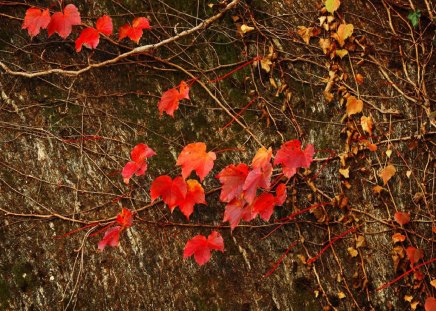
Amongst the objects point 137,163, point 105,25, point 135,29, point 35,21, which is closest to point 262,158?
point 137,163

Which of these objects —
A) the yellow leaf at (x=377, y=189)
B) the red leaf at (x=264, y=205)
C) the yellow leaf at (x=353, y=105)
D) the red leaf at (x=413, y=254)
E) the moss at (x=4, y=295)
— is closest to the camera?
the moss at (x=4, y=295)

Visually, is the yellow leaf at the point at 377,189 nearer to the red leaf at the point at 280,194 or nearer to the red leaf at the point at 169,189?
the red leaf at the point at 280,194

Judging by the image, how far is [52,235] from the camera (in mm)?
2729

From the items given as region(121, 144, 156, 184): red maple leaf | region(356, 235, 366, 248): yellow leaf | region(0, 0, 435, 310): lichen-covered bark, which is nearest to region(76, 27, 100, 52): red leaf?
region(0, 0, 435, 310): lichen-covered bark

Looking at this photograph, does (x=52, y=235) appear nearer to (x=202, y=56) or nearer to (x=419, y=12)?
(x=202, y=56)

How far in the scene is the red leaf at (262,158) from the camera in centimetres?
278

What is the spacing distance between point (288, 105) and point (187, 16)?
805 millimetres

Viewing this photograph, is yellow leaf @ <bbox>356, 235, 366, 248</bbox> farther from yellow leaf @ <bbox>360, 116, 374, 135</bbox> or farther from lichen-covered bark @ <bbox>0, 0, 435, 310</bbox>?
yellow leaf @ <bbox>360, 116, 374, 135</bbox>

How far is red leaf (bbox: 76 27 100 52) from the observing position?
9.61 feet

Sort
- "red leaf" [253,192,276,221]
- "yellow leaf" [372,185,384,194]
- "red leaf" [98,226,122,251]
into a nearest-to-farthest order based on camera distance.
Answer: "red leaf" [98,226,122,251], "red leaf" [253,192,276,221], "yellow leaf" [372,185,384,194]

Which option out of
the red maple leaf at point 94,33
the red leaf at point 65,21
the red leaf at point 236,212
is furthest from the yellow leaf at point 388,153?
the red leaf at point 65,21

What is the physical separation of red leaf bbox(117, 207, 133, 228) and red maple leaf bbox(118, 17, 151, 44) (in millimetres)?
958

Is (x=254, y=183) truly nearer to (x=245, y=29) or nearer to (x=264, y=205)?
(x=264, y=205)

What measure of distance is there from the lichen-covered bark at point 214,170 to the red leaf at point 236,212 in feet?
0.51
